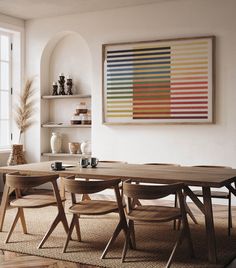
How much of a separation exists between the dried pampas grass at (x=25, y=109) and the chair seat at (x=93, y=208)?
4.07 meters

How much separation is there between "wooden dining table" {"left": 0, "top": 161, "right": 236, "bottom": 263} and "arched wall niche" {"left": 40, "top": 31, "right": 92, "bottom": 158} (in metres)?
3.00

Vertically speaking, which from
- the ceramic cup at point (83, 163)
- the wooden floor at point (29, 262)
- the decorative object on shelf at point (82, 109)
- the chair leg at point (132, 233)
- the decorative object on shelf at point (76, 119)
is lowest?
the wooden floor at point (29, 262)

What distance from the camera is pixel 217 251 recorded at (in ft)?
15.6

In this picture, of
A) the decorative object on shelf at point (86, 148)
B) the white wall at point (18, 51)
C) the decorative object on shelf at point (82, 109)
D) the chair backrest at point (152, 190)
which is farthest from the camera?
the white wall at point (18, 51)

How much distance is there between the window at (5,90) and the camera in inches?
346

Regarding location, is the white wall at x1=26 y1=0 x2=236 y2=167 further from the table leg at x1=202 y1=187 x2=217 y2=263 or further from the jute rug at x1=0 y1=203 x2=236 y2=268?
the table leg at x1=202 y1=187 x2=217 y2=263

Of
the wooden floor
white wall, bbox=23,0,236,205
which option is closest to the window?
white wall, bbox=23,0,236,205

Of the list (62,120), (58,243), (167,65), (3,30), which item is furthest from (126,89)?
(58,243)

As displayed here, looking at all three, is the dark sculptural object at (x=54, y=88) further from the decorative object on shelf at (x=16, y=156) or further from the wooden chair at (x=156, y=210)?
the wooden chair at (x=156, y=210)

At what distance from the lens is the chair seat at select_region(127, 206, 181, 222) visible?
14.3ft

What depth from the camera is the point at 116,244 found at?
504 centimetres

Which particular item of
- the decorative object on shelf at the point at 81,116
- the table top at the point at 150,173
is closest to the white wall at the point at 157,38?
the decorative object on shelf at the point at 81,116

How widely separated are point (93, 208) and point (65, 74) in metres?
4.62

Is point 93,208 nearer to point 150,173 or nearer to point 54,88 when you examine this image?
point 150,173
